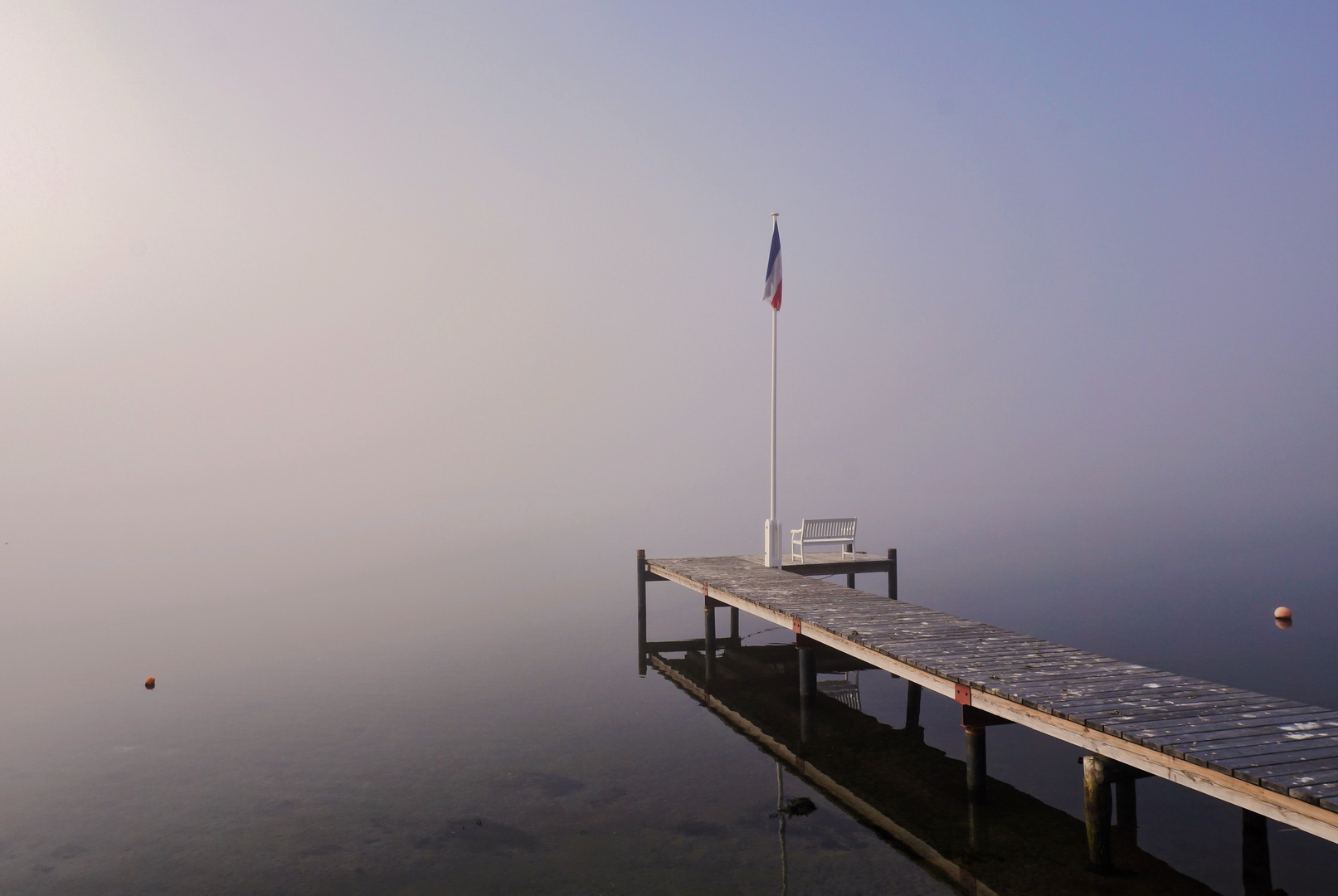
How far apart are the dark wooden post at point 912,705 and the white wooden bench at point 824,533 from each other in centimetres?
609

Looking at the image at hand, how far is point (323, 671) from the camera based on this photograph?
2156 cm

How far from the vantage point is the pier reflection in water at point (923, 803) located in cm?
930

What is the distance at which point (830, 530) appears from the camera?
2330cm

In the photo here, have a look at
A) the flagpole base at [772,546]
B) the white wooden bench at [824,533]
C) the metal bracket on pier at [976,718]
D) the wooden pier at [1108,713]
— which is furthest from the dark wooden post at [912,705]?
the white wooden bench at [824,533]

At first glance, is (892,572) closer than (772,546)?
No

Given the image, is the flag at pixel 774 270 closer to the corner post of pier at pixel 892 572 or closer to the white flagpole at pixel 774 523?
the white flagpole at pixel 774 523

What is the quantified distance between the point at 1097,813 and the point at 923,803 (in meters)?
2.77

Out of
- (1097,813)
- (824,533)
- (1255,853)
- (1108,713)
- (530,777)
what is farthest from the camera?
(824,533)

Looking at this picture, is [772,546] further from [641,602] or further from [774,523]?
[641,602]

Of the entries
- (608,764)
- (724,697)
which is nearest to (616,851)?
(608,764)

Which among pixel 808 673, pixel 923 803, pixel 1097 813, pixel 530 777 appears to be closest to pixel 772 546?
pixel 808 673

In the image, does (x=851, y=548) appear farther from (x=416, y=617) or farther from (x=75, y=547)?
(x=75, y=547)

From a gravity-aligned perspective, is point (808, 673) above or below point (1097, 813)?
above

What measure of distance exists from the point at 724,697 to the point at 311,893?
377 inches
